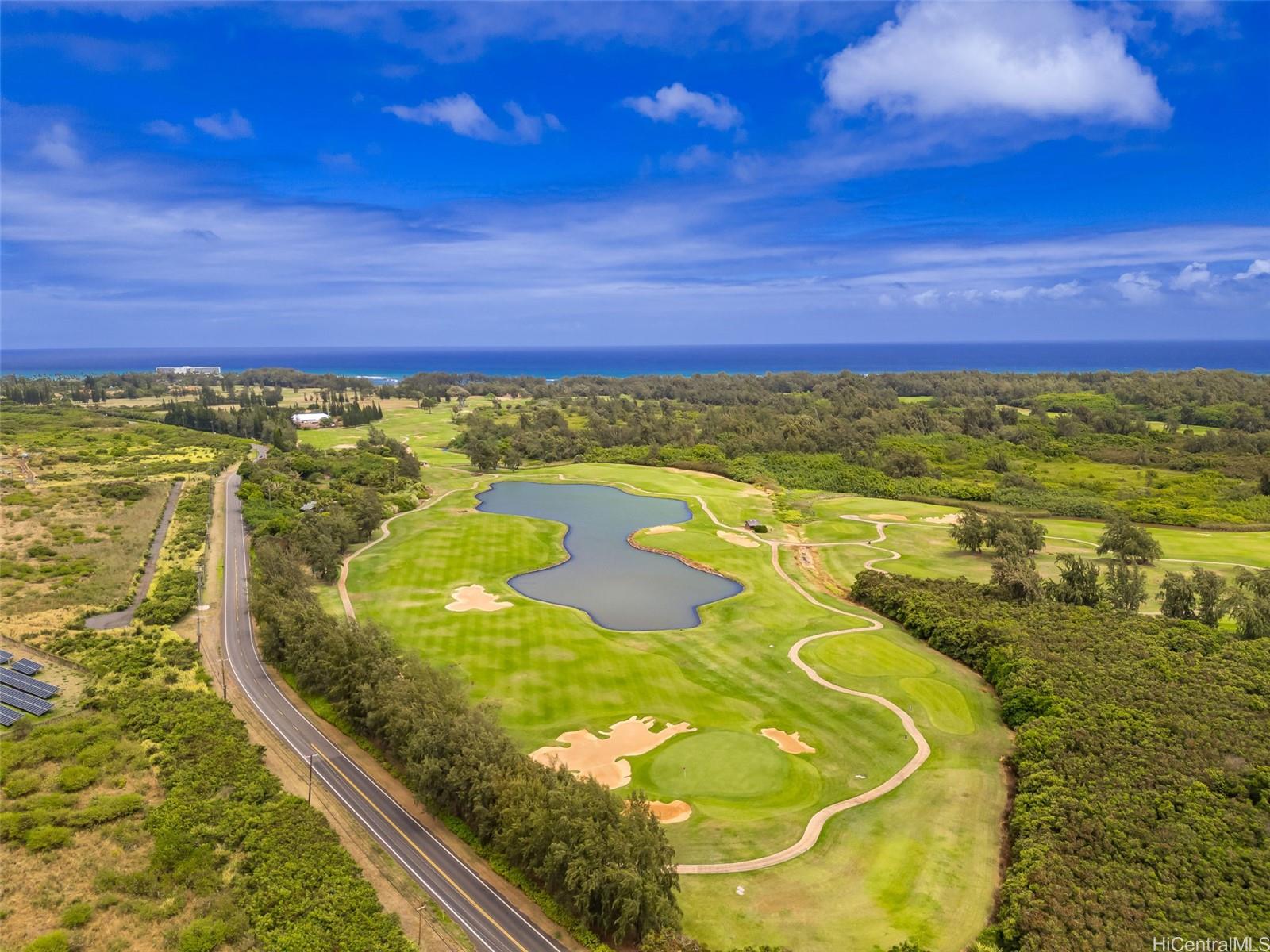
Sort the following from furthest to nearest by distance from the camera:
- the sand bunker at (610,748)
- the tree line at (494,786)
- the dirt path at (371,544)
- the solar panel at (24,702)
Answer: the dirt path at (371,544), the solar panel at (24,702), the sand bunker at (610,748), the tree line at (494,786)

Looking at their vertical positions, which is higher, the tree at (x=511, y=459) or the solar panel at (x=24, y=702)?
the tree at (x=511, y=459)

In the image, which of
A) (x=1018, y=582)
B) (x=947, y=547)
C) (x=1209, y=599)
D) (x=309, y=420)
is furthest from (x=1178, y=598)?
(x=309, y=420)

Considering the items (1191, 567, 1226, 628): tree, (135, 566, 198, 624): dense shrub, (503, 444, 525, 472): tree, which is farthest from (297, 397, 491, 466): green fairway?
(1191, 567, 1226, 628): tree

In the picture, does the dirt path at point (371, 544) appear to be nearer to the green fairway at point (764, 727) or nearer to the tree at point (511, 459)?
the green fairway at point (764, 727)

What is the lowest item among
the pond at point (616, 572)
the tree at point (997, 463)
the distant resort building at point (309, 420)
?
the pond at point (616, 572)

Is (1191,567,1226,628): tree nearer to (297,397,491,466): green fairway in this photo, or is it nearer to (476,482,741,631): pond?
(476,482,741,631): pond

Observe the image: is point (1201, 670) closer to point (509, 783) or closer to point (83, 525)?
point (509, 783)

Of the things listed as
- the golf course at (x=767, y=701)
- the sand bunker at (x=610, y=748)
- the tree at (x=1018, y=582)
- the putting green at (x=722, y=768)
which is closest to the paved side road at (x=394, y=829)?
the golf course at (x=767, y=701)
